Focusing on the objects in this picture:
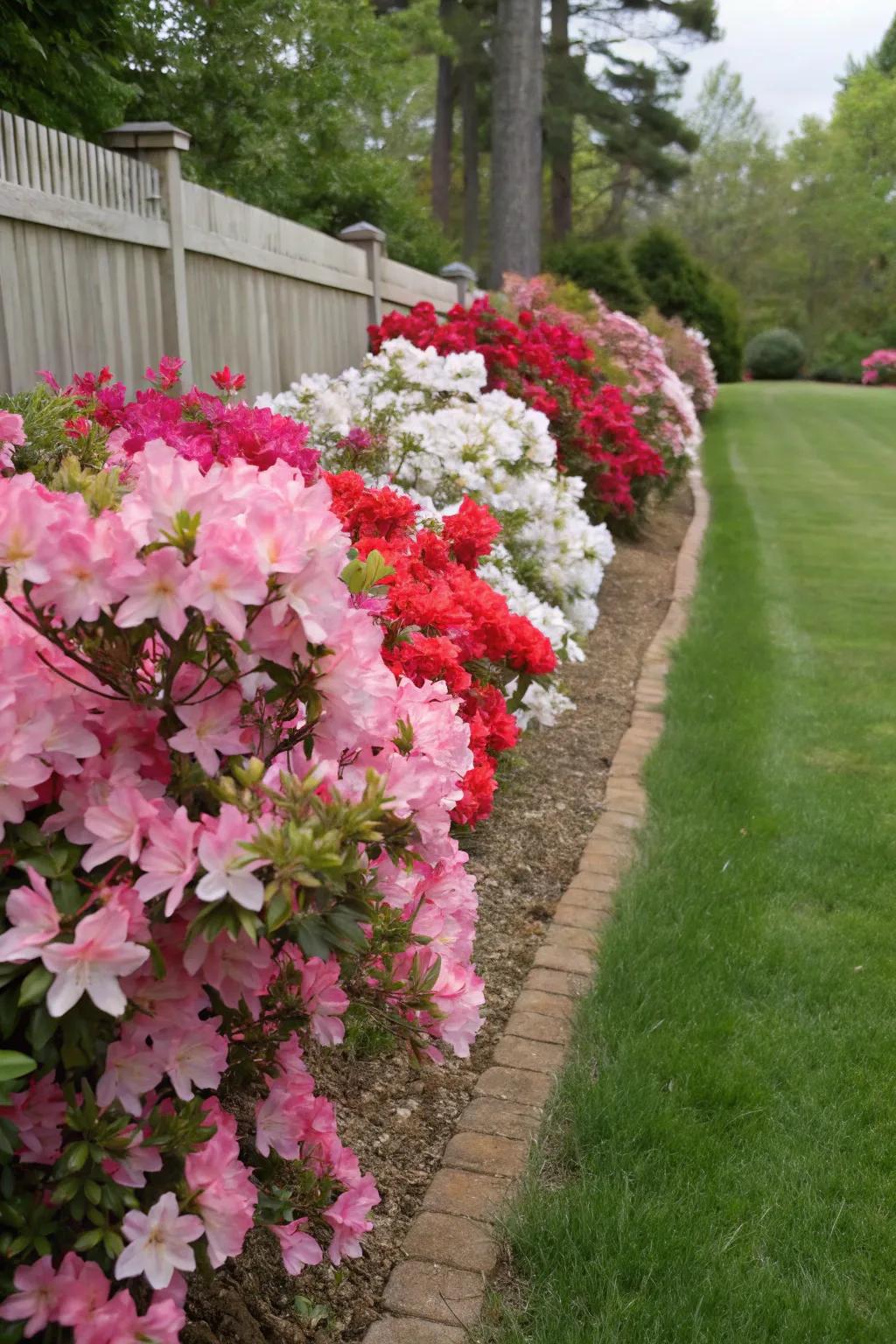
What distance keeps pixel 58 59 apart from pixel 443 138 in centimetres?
2114

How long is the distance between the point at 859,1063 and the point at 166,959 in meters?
1.80

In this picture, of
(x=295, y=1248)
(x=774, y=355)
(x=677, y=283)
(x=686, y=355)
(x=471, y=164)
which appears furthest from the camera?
(x=774, y=355)

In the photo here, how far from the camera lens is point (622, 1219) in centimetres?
203

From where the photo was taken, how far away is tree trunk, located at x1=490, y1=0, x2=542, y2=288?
13.8 meters

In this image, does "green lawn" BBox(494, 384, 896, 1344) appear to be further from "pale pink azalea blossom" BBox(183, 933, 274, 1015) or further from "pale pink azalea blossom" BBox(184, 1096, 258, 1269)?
"pale pink azalea blossom" BBox(183, 933, 274, 1015)

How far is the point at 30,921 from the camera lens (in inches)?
45.9

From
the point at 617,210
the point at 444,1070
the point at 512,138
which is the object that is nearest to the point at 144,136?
the point at 444,1070

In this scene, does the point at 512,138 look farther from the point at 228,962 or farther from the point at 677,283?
the point at 228,962

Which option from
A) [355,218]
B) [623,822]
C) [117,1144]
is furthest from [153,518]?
[355,218]

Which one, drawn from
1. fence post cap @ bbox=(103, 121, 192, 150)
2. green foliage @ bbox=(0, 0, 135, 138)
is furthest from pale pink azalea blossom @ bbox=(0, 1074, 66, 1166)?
fence post cap @ bbox=(103, 121, 192, 150)

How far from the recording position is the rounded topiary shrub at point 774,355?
36.7 metres

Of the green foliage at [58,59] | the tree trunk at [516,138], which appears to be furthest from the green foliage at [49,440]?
the tree trunk at [516,138]

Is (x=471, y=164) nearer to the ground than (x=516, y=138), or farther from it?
farther from it

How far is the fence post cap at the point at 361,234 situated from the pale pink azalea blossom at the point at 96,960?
707 cm
